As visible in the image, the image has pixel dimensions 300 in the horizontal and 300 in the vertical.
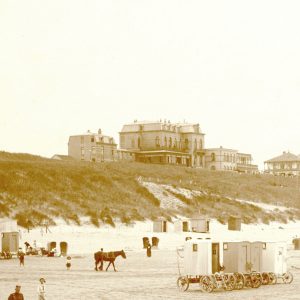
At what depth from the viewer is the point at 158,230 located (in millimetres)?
76625

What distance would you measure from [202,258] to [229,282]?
161 centimetres

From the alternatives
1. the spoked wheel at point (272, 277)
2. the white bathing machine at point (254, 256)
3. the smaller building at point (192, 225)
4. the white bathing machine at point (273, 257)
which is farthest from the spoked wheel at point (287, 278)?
the smaller building at point (192, 225)

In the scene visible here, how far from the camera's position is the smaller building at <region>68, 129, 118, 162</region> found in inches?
5825

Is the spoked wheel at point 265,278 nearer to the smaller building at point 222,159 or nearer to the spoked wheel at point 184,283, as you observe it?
the spoked wheel at point 184,283

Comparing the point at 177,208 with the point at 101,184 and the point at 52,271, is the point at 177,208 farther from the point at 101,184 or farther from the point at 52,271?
the point at 52,271

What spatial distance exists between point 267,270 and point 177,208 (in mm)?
58364

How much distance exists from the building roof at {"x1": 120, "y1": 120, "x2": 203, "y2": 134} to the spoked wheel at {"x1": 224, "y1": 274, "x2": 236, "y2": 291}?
126209 millimetres

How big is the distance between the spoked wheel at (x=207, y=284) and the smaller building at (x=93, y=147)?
113m

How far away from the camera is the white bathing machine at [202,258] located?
3403cm

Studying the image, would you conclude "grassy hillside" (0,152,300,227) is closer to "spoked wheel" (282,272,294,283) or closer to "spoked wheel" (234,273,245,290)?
"spoked wheel" (282,272,294,283)

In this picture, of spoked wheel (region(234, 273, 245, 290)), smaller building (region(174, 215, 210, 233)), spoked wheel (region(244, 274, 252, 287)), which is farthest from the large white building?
spoked wheel (region(234, 273, 245, 290))

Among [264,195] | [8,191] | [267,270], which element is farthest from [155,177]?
[267,270]

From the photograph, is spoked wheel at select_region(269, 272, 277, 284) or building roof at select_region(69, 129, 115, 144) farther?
building roof at select_region(69, 129, 115, 144)

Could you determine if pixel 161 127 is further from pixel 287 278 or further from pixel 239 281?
pixel 239 281
